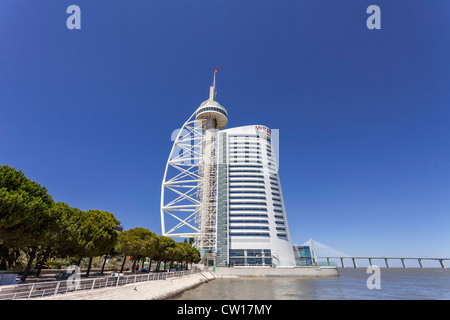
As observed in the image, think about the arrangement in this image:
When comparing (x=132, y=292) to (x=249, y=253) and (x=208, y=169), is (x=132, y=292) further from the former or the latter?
(x=208, y=169)

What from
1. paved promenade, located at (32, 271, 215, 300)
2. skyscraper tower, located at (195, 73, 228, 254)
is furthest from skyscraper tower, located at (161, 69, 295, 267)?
paved promenade, located at (32, 271, 215, 300)

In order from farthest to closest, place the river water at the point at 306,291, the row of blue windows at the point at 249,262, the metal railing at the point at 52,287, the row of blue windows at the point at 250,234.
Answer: the row of blue windows at the point at 250,234 → the row of blue windows at the point at 249,262 → the river water at the point at 306,291 → the metal railing at the point at 52,287

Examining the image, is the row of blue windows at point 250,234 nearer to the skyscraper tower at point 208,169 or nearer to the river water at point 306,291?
the skyscraper tower at point 208,169

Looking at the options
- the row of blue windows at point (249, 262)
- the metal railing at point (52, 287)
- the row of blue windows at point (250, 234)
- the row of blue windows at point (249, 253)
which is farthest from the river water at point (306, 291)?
the row of blue windows at point (250, 234)

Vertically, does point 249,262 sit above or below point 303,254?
below

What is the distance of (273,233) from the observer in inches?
3558

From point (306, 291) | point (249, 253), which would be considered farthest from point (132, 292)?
point (249, 253)

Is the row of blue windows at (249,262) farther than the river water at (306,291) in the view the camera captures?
Yes

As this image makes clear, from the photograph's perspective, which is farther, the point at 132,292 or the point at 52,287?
the point at 132,292

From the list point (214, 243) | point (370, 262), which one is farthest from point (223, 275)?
point (370, 262)

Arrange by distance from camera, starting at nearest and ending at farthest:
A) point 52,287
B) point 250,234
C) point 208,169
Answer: point 52,287
point 250,234
point 208,169

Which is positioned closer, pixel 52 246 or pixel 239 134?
Result: pixel 52 246
